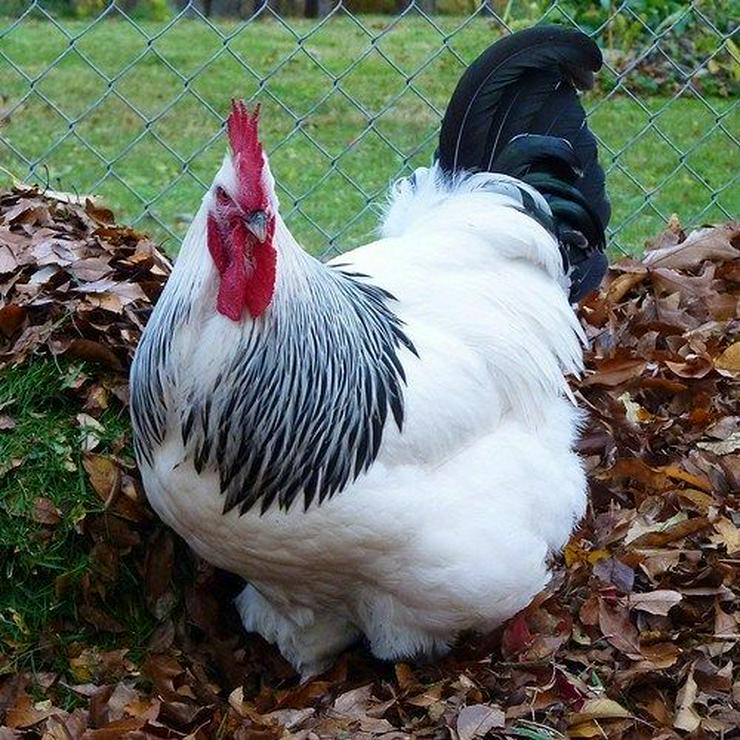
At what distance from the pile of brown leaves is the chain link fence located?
3.68 feet

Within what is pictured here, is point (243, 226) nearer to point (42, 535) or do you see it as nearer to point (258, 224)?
point (258, 224)

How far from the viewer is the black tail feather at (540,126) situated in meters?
3.54

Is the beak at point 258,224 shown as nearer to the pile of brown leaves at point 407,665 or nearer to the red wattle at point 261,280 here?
the red wattle at point 261,280

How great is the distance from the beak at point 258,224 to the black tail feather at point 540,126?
1102 mm

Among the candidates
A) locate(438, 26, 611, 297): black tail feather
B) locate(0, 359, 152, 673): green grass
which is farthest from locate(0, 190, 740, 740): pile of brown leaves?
locate(438, 26, 611, 297): black tail feather

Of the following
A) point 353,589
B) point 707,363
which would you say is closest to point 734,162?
point 707,363

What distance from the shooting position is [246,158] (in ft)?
8.76

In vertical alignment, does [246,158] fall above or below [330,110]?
above

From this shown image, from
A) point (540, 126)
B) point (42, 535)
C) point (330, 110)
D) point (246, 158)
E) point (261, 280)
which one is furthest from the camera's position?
point (330, 110)

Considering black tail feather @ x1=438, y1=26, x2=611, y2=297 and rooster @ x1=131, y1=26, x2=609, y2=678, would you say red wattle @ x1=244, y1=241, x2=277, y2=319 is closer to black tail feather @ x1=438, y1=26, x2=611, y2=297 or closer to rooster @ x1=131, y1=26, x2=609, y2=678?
rooster @ x1=131, y1=26, x2=609, y2=678

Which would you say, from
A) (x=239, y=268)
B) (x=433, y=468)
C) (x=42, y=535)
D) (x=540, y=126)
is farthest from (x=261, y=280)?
(x=540, y=126)

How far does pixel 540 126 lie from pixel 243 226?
1250 mm

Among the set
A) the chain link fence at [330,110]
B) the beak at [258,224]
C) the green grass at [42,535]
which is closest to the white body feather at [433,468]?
the beak at [258,224]

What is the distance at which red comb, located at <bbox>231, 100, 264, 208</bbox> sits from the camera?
2.67 m
